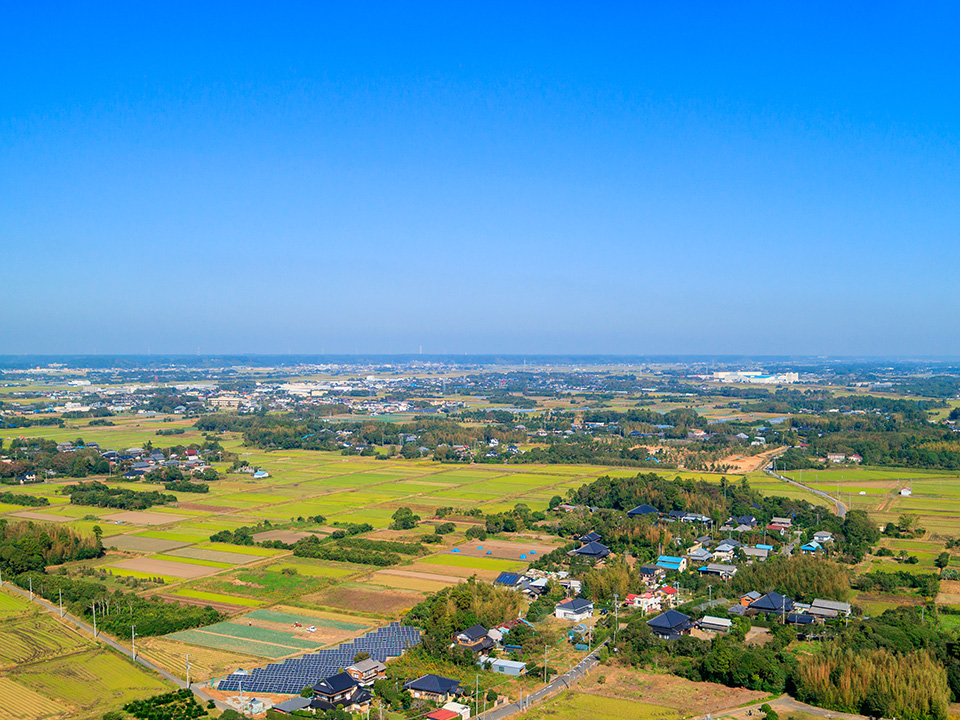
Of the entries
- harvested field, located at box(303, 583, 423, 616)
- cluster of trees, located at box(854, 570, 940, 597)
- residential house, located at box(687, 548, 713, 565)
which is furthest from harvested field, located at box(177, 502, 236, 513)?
cluster of trees, located at box(854, 570, 940, 597)

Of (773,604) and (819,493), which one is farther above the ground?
(773,604)

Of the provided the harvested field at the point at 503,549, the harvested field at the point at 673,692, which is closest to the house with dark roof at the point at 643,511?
the harvested field at the point at 503,549

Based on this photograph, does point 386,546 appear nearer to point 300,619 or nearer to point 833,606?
point 300,619

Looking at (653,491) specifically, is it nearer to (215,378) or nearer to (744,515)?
(744,515)

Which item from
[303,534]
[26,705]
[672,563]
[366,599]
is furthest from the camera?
[303,534]

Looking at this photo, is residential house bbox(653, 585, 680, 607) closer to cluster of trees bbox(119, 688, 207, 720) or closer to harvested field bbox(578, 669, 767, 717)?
harvested field bbox(578, 669, 767, 717)

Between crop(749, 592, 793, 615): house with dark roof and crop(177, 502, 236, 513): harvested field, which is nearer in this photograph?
crop(749, 592, 793, 615): house with dark roof

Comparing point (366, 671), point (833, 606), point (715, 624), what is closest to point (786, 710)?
point (715, 624)
